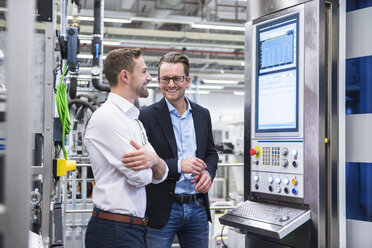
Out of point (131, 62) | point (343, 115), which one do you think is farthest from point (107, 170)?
point (343, 115)

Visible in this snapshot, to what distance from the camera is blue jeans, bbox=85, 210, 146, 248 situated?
1794 mm

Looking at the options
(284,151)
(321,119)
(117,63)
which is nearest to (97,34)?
(117,63)

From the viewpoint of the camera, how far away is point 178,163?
2.19 metres

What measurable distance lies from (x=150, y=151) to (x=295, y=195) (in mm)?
928

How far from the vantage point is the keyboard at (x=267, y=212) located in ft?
7.32

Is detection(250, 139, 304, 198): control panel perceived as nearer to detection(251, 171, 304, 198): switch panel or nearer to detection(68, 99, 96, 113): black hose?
detection(251, 171, 304, 198): switch panel

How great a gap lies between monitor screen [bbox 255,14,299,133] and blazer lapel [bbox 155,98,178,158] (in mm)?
613

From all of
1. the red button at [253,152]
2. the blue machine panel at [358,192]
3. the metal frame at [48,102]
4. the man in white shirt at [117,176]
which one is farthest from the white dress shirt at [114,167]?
the blue machine panel at [358,192]

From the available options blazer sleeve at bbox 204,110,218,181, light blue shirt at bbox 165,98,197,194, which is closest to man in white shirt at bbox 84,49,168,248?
light blue shirt at bbox 165,98,197,194

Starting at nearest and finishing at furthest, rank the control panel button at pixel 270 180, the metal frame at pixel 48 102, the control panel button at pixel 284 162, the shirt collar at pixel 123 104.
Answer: the shirt collar at pixel 123 104
the metal frame at pixel 48 102
the control panel button at pixel 284 162
the control panel button at pixel 270 180

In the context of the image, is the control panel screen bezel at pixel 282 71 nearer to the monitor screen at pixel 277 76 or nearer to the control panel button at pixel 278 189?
the monitor screen at pixel 277 76

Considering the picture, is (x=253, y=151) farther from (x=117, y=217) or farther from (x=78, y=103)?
(x=78, y=103)

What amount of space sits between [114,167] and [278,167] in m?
1.09

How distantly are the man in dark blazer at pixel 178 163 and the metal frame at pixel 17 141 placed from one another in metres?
1.32
